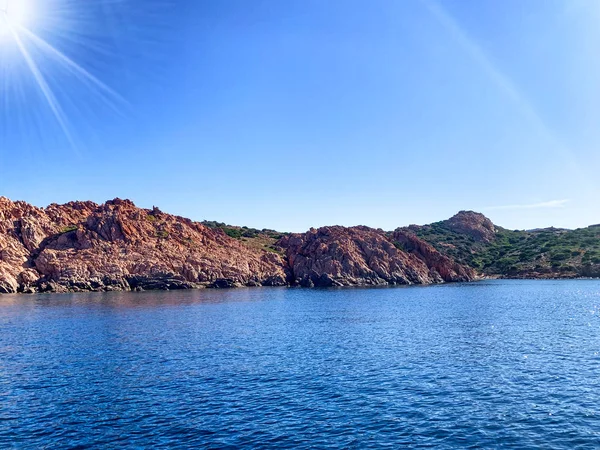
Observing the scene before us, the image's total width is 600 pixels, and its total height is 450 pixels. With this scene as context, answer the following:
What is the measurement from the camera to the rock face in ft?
588

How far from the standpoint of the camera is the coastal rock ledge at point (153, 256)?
463 ft

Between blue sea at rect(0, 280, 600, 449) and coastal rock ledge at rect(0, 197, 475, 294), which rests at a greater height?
coastal rock ledge at rect(0, 197, 475, 294)

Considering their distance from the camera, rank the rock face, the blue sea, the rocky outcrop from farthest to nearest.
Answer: the rock face < the rocky outcrop < the blue sea

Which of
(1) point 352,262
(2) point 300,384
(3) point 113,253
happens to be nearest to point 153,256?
(3) point 113,253

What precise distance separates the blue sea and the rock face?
343ft

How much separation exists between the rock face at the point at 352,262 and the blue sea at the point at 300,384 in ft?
343

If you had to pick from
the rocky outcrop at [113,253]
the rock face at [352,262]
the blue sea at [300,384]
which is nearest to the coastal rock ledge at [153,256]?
the rocky outcrop at [113,253]

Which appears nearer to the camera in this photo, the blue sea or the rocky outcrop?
the blue sea

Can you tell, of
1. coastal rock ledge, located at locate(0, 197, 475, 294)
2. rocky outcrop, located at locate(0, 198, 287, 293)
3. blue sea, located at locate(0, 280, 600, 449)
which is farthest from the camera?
coastal rock ledge, located at locate(0, 197, 475, 294)

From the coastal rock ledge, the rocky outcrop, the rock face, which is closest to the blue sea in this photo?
the rocky outcrop

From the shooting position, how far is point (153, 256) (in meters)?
155

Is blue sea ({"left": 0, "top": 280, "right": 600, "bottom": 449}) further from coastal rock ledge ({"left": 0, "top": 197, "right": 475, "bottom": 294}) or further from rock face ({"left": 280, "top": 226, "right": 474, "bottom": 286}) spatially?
rock face ({"left": 280, "top": 226, "right": 474, "bottom": 286})

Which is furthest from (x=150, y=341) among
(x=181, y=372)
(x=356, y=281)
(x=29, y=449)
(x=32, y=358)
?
(x=356, y=281)

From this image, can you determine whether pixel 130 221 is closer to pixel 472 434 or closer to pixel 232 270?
pixel 232 270
